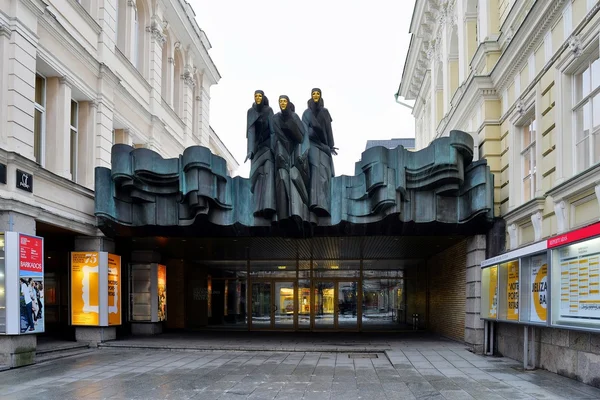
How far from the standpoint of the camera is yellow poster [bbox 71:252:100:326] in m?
19.5

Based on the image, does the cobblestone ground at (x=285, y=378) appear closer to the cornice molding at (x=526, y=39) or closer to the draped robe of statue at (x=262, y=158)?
the draped robe of statue at (x=262, y=158)

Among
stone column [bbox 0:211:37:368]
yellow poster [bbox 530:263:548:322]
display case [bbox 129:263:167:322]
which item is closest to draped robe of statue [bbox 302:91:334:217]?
yellow poster [bbox 530:263:548:322]

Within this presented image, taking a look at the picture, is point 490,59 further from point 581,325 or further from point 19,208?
point 19,208

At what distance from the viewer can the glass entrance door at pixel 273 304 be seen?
1056 inches

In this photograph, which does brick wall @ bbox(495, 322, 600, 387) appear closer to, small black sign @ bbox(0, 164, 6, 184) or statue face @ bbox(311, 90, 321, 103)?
statue face @ bbox(311, 90, 321, 103)

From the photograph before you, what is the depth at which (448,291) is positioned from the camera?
2267 centimetres

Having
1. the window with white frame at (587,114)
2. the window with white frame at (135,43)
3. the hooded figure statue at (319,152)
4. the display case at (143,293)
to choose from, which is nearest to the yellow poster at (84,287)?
the display case at (143,293)

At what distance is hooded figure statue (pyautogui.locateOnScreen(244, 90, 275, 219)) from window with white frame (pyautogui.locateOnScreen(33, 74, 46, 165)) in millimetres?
5594

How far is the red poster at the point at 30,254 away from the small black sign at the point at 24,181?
1.16m

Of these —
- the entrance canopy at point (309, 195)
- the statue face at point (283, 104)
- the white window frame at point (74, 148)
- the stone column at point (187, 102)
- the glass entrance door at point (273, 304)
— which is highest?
the stone column at point (187, 102)

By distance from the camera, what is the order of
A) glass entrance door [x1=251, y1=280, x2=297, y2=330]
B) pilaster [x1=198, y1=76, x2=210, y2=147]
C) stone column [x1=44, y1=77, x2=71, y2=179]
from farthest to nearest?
pilaster [x1=198, y1=76, x2=210, y2=147] → glass entrance door [x1=251, y1=280, x2=297, y2=330] → stone column [x1=44, y1=77, x2=71, y2=179]

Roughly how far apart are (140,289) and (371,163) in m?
11.1

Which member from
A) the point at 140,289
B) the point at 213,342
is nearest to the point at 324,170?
the point at 213,342

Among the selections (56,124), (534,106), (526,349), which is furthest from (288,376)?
(56,124)
